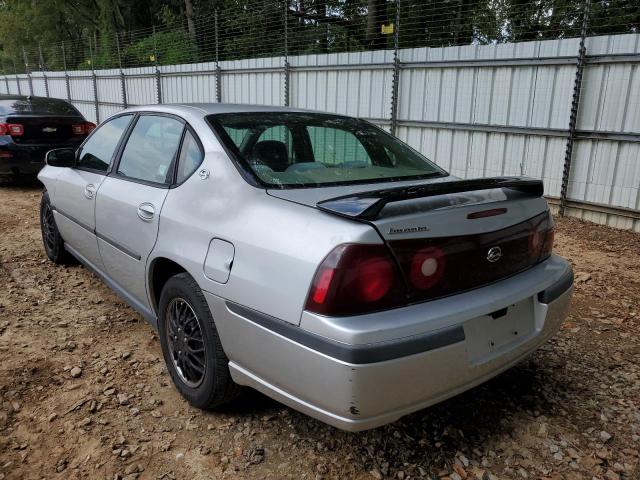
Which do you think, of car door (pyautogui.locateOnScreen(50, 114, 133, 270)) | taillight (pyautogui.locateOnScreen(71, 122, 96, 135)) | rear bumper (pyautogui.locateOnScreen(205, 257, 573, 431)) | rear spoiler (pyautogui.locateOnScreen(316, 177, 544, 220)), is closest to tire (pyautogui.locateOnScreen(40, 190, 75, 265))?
car door (pyautogui.locateOnScreen(50, 114, 133, 270))

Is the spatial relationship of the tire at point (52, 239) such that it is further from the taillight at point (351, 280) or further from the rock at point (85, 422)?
the taillight at point (351, 280)

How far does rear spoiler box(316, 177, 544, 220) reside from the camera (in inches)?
74.2

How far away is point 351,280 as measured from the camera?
1847 mm

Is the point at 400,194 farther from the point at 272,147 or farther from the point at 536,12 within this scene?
the point at 536,12

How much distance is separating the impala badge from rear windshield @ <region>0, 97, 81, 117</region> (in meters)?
8.31

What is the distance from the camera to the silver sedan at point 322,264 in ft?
6.08

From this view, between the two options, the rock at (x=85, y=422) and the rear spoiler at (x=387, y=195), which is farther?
the rock at (x=85, y=422)

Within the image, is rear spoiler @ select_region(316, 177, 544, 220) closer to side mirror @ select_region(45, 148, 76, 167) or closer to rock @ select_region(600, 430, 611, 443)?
rock @ select_region(600, 430, 611, 443)

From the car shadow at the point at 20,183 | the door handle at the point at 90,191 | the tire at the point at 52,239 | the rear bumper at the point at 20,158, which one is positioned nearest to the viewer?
the door handle at the point at 90,191

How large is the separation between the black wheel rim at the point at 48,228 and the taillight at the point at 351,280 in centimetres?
355

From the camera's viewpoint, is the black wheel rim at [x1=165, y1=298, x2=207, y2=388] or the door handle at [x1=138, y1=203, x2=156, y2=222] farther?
the door handle at [x1=138, y1=203, x2=156, y2=222]

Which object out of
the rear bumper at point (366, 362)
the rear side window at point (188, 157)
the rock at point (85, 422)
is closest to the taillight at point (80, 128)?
the rear side window at point (188, 157)

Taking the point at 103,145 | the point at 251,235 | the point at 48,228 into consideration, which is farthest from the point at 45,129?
the point at 251,235

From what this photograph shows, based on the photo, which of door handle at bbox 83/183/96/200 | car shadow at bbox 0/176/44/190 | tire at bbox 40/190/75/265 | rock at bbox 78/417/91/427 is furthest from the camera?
car shadow at bbox 0/176/44/190
